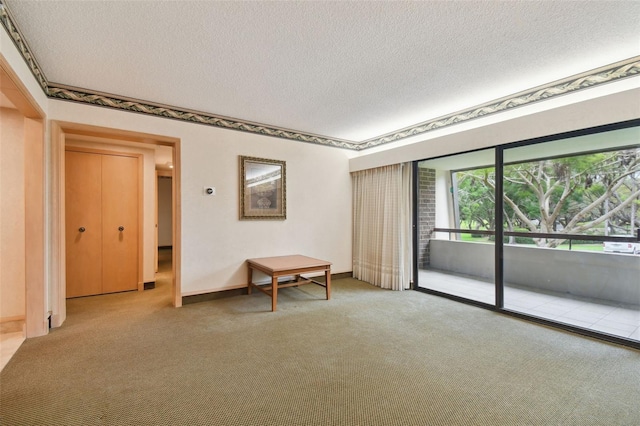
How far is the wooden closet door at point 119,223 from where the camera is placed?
425cm

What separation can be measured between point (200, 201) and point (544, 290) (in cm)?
476

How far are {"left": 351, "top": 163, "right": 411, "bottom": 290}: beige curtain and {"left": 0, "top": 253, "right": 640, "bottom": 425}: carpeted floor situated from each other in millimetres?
1200

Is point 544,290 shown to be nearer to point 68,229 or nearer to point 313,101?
point 313,101

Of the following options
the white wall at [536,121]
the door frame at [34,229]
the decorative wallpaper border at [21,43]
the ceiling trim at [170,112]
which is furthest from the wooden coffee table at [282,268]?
the decorative wallpaper border at [21,43]

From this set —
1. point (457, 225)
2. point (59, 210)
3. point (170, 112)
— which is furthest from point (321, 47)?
point (457, 225)

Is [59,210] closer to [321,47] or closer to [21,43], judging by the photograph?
[21,43]

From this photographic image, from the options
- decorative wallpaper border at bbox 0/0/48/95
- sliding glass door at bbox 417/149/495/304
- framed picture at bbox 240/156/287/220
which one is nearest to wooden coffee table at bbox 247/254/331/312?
A: framed picture at bbox 240/156/287/220

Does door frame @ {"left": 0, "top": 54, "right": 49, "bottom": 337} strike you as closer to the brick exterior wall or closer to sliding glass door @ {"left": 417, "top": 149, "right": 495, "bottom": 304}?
sliding glass door @ {"left": 417, "top": 149, "right": 495, "bottom": 304}

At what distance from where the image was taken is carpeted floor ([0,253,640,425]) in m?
1.67

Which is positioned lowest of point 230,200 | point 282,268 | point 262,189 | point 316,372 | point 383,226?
point 316,372

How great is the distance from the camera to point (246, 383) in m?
1.98

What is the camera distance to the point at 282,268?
3.50 meters

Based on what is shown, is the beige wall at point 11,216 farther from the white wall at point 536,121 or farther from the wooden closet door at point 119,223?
the white wall at point 536,121

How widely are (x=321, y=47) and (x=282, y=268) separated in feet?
7.89
